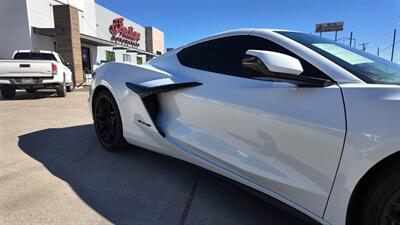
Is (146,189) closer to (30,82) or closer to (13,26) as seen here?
(30,82)

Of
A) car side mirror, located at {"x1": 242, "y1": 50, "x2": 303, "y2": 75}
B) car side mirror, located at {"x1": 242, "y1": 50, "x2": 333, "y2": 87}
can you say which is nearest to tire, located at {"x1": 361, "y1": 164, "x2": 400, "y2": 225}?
car side mirror, located at {"x1": 242, "y1": 50, "x2": 333, "y2": 87}

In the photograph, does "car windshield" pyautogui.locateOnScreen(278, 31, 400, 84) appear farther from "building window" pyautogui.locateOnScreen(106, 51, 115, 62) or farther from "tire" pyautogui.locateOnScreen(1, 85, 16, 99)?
"building window" pyautogui.locateOnScreen(106, 51, 115, 62)

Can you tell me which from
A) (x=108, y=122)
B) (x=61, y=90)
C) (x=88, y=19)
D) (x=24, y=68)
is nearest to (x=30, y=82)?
(x=24, y=68)

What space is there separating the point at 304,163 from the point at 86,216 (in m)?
1.66

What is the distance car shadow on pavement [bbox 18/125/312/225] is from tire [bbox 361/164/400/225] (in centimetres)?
47

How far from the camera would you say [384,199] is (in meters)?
1.43

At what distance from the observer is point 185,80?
2588 millimetres

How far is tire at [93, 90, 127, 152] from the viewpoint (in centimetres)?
336

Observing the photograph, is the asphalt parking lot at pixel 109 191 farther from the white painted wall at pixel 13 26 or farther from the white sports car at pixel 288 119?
the white painted wall at pixel 13 26

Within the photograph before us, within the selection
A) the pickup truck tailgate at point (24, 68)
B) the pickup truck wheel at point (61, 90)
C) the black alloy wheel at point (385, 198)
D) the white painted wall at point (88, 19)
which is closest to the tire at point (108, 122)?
the black alloy wheel at point (385, 198)

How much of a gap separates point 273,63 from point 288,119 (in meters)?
0.36

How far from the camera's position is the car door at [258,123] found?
163 centimetres

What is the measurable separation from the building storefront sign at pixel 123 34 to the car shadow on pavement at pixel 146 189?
22065 mm

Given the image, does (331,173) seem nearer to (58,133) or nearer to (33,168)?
(33,168)
